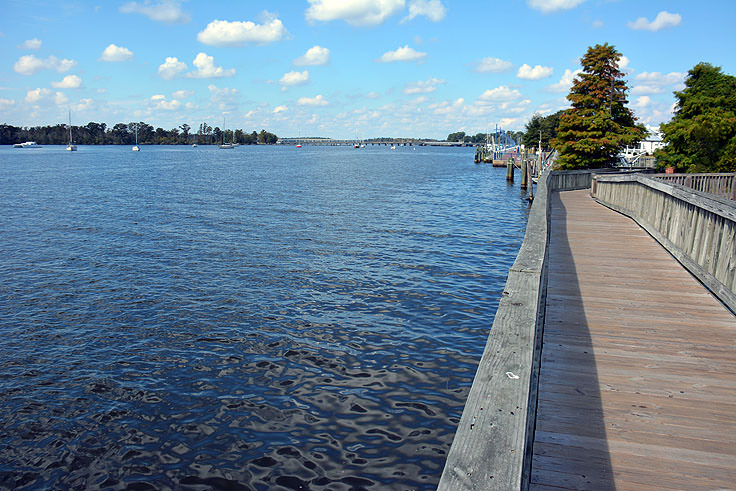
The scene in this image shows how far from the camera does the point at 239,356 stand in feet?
31.2

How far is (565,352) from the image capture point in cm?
545

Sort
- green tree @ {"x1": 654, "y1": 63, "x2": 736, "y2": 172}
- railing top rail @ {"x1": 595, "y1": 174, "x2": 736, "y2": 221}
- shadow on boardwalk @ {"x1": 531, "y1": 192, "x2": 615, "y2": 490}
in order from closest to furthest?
1. shadow on boardwalk @ {"x1": 531, "y1": 192, "x2": 615, "y2": 490}
2. railing top rail @ {"x1": 595, "y1": 174, "x2": 736, "y2": 221}
3. green tree @ {"x1": 654, "y1": 63, "x2": 736, "y2": 172}

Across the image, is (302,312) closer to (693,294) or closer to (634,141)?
(693,294)

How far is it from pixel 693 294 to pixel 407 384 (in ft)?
14.6

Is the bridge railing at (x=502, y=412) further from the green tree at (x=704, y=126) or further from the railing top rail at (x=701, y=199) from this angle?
the green tree at (x=704, y=126)

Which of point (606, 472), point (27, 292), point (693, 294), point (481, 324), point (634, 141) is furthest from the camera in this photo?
point (634, 141)

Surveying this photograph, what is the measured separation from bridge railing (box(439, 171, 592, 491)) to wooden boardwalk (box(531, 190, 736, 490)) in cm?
70

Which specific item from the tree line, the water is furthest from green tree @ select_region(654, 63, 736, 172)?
the water

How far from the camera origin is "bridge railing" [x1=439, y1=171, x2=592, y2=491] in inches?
86.9

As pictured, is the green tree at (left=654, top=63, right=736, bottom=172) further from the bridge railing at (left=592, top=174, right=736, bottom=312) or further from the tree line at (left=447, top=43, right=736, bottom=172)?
the bridge railing at (left=592, top=174, right=736, bottom=312)

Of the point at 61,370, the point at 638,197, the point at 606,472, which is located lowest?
the point at 61,370

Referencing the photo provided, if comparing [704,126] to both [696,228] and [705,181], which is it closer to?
[705,181]

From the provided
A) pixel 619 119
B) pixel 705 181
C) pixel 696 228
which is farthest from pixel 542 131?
pixel 696 228

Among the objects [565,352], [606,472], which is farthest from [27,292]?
[606,472]
